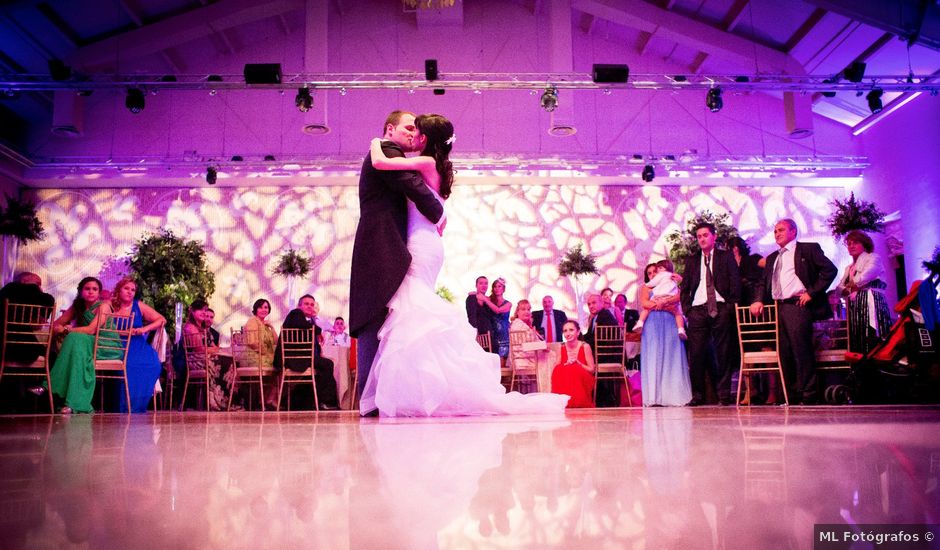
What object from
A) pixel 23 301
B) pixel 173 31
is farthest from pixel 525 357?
pixel 173 31

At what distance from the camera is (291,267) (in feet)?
38.0

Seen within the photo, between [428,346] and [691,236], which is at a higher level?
[691,236]

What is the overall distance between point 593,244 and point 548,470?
11797 millimetres

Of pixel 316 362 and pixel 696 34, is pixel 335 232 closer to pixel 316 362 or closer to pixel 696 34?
pixel 316 362

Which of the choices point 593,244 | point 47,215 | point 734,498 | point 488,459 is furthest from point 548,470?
point 47,215

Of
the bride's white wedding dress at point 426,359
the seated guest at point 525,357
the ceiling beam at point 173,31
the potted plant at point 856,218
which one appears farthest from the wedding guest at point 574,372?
the ceiling beam at point 173,31

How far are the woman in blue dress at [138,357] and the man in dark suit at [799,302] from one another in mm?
5097

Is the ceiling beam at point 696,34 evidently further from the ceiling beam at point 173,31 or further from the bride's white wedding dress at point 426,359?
the bride's white wedding dress at point 426,359

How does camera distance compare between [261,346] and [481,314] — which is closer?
[261,346]

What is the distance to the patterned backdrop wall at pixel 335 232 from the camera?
1214 cm

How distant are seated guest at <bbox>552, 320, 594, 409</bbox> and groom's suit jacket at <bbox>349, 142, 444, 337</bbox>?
12.0 ft

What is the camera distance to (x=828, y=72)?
1142 cm

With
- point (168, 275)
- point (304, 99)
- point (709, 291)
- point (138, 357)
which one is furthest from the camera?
point (168, 275)

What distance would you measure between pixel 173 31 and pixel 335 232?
432cm
